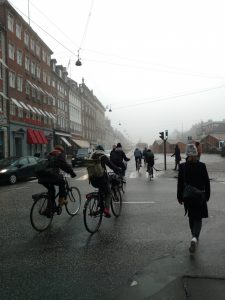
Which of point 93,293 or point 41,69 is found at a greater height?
point 41,69

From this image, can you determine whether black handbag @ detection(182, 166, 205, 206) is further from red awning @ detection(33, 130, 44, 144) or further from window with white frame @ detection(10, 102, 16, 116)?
red awning @ detection(33, 130, 44, 144)

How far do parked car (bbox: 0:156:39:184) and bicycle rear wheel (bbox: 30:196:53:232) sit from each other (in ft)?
38.8

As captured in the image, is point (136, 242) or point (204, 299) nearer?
point (204, 299)

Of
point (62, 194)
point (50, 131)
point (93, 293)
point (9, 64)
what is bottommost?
point (93, 293)

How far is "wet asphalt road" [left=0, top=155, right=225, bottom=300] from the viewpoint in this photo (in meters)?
4.72

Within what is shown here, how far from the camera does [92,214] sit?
7824mm

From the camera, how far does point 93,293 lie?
4531 millimetres

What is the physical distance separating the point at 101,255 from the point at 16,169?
Answer: 1513cm

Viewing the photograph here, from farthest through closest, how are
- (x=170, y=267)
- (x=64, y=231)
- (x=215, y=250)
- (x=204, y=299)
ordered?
1. (x=64, y=231)
2. (x=215, y=250)
3. (x=170, y=267)
4. (x=204, y=299)

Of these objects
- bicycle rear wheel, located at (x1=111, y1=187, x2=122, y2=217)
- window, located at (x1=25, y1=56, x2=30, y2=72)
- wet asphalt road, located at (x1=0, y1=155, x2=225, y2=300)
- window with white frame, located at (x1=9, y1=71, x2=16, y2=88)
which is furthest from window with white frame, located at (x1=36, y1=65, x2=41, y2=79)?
bicycle rear wheel, located at (x1=111, y1=187, x2=122, y2=217)

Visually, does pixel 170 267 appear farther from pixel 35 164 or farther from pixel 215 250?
pixel 35 164

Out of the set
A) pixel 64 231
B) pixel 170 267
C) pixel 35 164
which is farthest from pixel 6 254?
pixel 35 164

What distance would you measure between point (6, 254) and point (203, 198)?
3.21m

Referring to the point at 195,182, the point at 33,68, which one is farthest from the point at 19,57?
the point at 195,182
